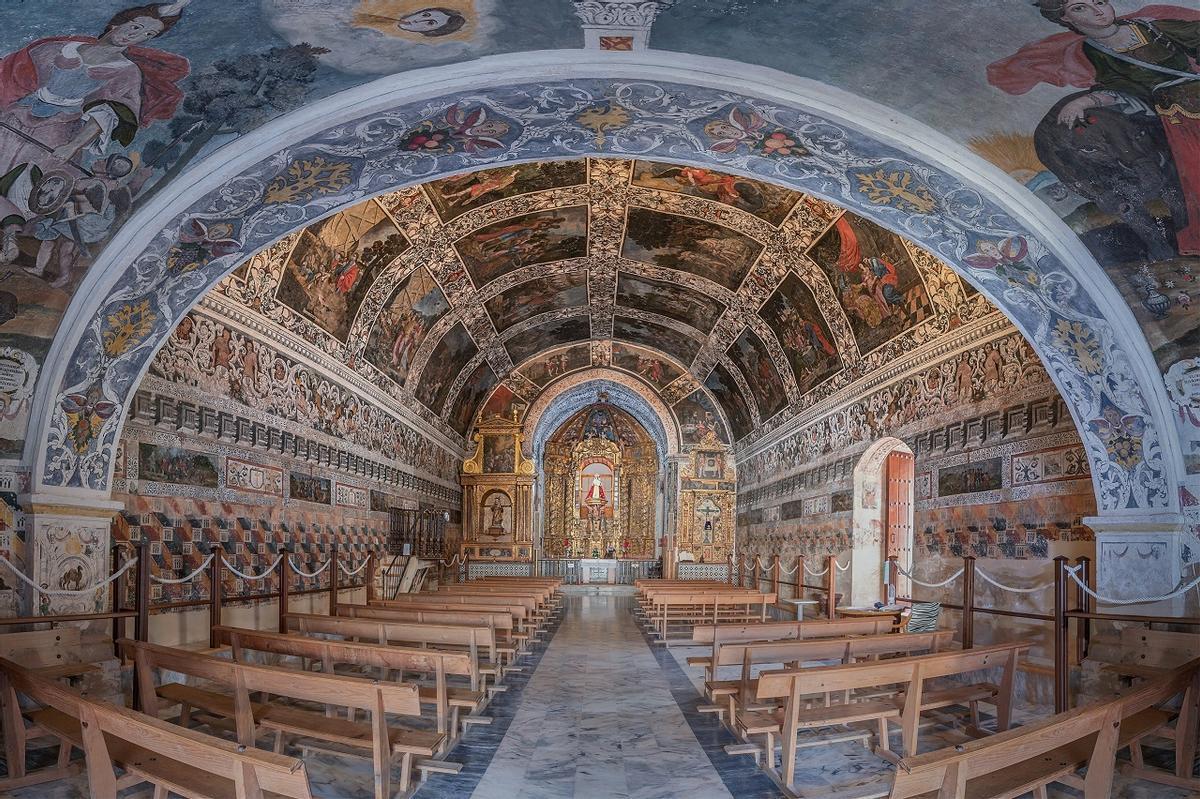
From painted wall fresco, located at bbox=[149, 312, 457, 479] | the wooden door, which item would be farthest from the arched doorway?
painted wall fresco, located at bbox=[149, 312, 457, 479]

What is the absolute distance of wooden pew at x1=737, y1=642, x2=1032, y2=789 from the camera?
646cm

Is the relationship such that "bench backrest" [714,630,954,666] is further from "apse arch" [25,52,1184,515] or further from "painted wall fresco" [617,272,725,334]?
"painted wall fresco" [617,272,725,334]

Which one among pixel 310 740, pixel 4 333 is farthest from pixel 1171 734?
pixel 4 333

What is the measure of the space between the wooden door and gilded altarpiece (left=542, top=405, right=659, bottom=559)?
780 inches

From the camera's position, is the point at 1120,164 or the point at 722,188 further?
the point at 722,188

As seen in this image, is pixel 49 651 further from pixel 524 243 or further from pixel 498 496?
pixel 498 496

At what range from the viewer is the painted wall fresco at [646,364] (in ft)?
99.5

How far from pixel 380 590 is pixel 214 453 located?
26.4 feet

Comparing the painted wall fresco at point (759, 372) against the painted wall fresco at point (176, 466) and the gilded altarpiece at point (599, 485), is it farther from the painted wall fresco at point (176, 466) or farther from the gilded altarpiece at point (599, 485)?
the painted wall fresco at point (176, 466)

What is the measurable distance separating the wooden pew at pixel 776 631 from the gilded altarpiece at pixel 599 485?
2829cm

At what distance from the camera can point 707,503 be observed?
105 feet

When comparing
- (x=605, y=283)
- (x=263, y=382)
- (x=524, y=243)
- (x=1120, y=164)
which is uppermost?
(x=524, y=243)

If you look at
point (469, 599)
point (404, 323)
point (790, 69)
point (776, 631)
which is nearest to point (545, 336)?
point (404, 323)

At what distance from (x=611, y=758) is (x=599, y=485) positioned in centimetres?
3230
